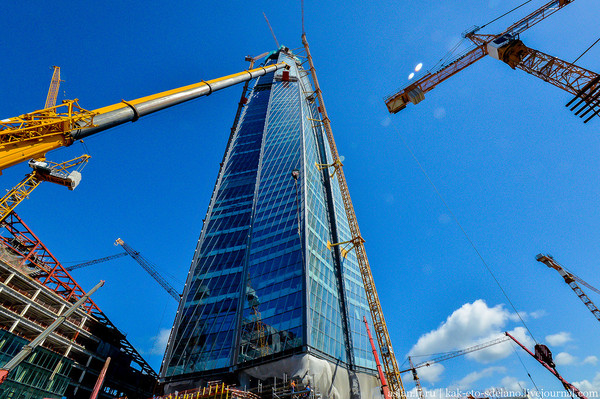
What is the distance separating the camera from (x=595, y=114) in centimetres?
2191

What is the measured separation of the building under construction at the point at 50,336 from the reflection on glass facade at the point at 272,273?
18711mm

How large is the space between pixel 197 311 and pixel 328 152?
6362cm

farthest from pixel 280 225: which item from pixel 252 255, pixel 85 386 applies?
pixel 85 386

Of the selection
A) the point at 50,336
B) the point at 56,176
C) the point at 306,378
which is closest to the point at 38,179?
the point at 56,176

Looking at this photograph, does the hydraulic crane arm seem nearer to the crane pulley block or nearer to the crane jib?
the crane jib

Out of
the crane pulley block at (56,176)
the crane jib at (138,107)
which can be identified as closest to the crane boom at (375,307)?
the crane jib at (138,107)

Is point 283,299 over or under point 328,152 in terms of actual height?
under

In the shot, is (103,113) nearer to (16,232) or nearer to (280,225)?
(280,225)

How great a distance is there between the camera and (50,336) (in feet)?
165

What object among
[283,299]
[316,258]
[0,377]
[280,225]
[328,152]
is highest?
[328,152]

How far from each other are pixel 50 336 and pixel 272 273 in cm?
3865

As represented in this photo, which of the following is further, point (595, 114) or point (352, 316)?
point (352, 316)

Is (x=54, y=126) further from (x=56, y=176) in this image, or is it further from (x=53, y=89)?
(x=53, y=89)

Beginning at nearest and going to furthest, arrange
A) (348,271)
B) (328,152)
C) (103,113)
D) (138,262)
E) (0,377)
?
(103,113) → (0,377) → (348,271) → (328,152) → (138,262)
